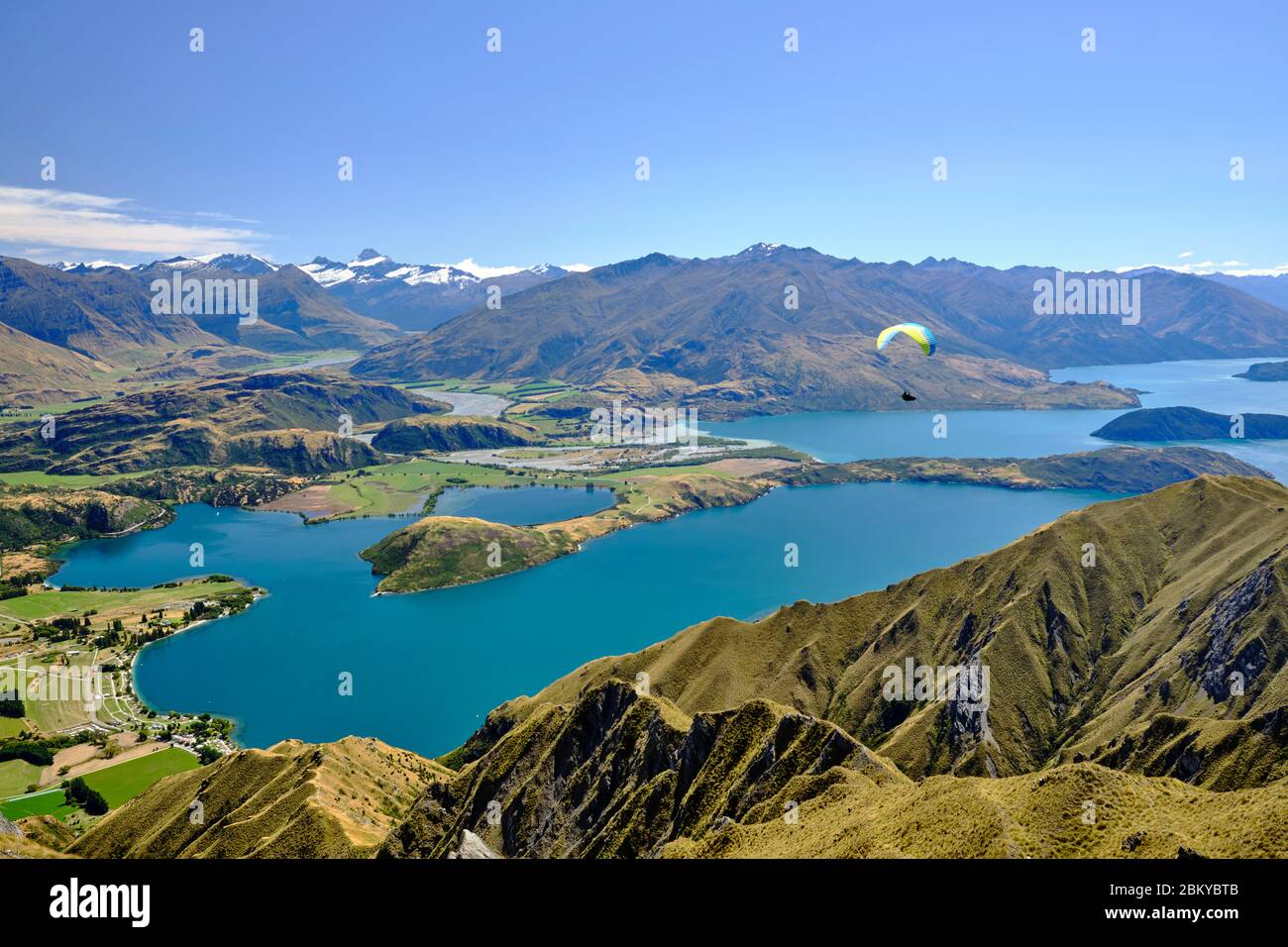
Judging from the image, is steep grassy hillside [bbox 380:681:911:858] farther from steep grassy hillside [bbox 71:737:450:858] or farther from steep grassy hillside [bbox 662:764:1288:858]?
steep grassy hillside [bbox 662:764:1288:858]

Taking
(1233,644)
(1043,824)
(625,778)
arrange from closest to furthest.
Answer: (1043,824)
(625,778)
(1233,644)

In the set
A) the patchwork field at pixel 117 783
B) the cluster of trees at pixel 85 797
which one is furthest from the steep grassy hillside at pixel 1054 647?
the cluster of trees at pixel 85 797

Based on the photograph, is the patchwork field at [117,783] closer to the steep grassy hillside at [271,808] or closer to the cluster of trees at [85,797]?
the cluster of trees at [85,797]

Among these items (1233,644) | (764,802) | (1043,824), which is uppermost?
(1043,824)

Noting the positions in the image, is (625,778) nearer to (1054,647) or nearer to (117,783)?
(1054,647)

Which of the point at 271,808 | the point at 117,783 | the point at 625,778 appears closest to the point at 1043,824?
the point at 625,778
